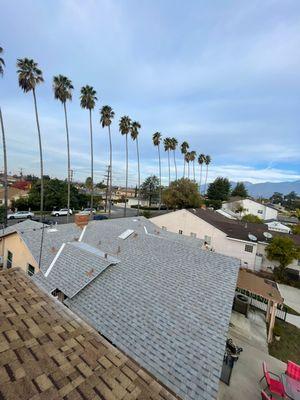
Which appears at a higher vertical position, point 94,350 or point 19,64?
point 19,64

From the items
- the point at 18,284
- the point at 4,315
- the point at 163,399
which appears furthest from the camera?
the point at 18,284

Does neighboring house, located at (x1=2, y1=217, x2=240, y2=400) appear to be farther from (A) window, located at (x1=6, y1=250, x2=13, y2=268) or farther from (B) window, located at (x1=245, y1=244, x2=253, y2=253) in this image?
(B) window, located at (x1=245, y1=244, x2=253, y2=253)

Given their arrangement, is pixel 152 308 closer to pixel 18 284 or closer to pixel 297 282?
pixel 18 284

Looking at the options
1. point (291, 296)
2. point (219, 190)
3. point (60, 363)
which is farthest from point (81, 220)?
point (219, 190)

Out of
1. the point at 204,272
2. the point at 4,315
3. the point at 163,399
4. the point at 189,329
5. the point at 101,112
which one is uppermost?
the point at 101,112

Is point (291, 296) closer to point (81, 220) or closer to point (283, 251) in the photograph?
point (283, 251)

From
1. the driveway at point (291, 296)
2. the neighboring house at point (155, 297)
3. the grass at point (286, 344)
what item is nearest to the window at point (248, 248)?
the driveway at point (291, 296)

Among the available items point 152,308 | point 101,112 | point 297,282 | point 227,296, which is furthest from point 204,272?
point 101,112
